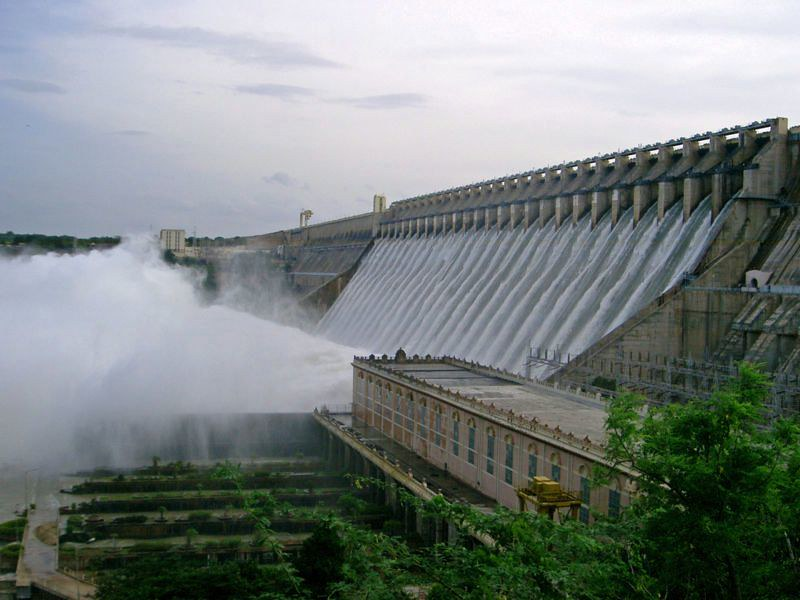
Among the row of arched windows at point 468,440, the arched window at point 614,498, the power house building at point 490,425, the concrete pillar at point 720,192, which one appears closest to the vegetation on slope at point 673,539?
the power house building at point 490,425

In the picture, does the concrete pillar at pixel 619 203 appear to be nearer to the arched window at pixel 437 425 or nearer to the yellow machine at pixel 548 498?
the arched window at pixel 437 425

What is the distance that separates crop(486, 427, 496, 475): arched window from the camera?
79.4ft

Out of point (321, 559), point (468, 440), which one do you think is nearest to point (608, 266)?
point (468, 440)

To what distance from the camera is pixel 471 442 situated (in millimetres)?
25625

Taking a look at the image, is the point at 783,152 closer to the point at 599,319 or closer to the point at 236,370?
the point at 599,319

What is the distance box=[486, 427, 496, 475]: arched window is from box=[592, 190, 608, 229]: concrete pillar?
64.6ft

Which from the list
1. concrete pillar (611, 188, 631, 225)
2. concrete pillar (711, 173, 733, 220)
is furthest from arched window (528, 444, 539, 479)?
concrete pillar (611, 188, 631, 225)

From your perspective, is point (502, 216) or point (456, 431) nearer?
point (456, 431)

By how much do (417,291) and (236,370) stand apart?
16.4 meters

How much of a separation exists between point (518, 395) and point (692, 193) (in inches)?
469

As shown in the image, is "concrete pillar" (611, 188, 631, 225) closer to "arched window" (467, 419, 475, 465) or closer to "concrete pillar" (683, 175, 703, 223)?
"concrete pillar" (683, 175, 703, 223)

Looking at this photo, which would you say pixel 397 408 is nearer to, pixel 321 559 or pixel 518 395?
pixel 518 395

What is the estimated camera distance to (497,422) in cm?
2386

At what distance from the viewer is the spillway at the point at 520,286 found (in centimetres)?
3497
